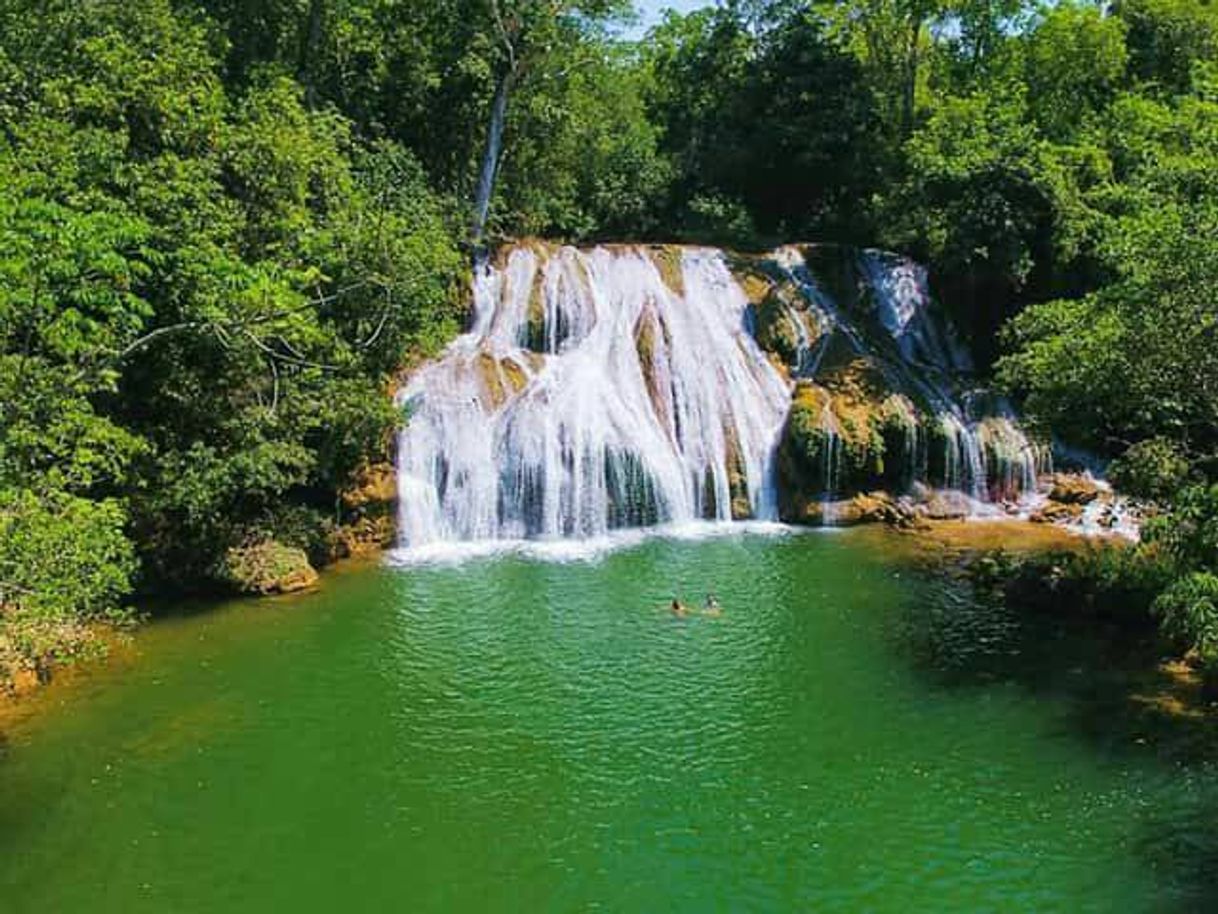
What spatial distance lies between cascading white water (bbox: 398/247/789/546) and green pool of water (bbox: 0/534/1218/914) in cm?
459

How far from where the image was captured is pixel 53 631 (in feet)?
39.3

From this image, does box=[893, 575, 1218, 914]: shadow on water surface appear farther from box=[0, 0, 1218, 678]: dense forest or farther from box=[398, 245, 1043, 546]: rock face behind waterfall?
box=[398, 245, 1043, 546]: rock face behind waterfall

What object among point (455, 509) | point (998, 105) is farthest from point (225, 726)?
point (998, 105)

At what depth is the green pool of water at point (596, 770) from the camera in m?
9.78

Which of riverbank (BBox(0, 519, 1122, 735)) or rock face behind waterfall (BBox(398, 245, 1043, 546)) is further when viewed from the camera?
rock face behind waterfall (BBox(398, 245, 1043, 546))

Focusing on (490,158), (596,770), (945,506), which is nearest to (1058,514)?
(945,506)

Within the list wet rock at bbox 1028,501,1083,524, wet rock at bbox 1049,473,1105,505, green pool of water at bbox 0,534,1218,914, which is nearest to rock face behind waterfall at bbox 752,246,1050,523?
wet rock at bbox 1049,473,1105,505

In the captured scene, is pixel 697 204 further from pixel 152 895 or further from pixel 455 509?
pixel 152 895

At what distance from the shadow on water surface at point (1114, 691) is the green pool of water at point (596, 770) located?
54 millimetres

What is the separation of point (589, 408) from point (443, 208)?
773cm

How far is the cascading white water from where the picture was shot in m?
21.8

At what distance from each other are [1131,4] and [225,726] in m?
39.9

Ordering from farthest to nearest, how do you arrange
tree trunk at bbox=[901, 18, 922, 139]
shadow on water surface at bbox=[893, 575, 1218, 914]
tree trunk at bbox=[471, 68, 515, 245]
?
tree trunk at bbox=[901, 18, 922, 139]
tree trunk at bbox=[471, 68, 515, 245]
shadow on water surface at bbox=[893, 575, 1218, 914]

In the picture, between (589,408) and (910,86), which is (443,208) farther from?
(910,86)
